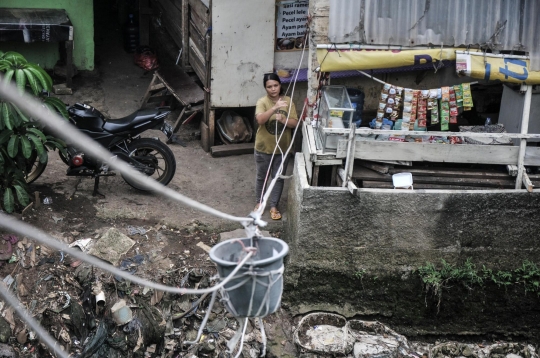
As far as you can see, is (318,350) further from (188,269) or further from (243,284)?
(243,284)

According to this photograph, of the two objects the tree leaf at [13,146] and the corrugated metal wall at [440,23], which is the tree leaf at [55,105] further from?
the corrugated metal wall at [440,23]

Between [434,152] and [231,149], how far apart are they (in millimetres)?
3425

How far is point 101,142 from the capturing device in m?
8.37

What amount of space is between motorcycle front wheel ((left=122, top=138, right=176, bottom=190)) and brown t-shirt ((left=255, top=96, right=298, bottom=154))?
1.12 metres

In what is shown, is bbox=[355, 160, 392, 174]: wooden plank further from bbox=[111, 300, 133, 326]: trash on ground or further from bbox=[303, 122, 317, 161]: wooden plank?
bbox=[111, 300, 133, 326]: trash on ground

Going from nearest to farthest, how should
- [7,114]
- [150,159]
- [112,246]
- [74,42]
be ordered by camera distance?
[7,114] < [112,246] < [150,159] < [74,42]

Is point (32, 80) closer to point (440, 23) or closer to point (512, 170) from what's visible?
point (440, 23)

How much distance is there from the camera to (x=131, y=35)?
12.9m

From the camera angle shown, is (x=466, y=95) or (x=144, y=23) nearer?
(x=466, y=95)

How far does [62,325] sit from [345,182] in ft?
10.5

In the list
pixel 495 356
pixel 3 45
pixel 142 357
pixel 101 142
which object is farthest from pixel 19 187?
pixel 495 356

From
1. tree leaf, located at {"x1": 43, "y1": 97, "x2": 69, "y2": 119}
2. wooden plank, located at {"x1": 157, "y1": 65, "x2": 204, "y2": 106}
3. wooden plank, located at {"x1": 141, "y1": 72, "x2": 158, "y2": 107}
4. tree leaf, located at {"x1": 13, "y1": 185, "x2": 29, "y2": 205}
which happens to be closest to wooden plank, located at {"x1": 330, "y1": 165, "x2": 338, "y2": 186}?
tree leaf, located at {"x1": 43, "y1": 97, "x2": 69, "y2": 119}

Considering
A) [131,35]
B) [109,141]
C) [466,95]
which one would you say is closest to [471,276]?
[466,95]

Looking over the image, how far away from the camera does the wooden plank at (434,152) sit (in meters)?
7.54
